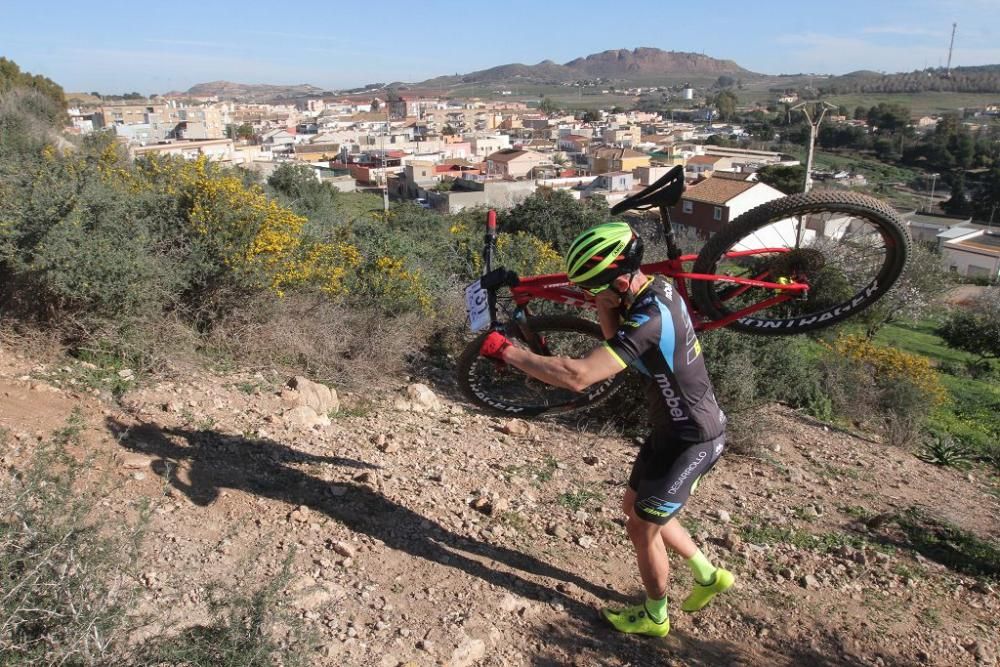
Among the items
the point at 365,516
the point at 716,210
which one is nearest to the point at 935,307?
the point at 716,210

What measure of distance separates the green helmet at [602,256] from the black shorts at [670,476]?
1.08m

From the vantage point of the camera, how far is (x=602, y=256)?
392 centimetres

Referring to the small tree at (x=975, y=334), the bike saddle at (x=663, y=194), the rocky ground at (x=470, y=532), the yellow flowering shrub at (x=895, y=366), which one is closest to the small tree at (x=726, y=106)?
the small tree at (x=975, y=334)

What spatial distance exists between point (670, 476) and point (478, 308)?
168cm

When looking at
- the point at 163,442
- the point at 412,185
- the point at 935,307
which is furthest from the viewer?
the point at 412,185

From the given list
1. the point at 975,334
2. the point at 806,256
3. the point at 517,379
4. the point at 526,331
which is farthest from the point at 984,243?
the point at 526,331

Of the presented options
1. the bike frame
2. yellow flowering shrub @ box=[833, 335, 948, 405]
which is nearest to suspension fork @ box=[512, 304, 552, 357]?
the bike frame

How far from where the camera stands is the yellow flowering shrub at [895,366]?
14.0 meters

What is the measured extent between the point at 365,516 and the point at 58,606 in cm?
240

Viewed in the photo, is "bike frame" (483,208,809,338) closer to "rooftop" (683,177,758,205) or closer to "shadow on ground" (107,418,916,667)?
"shadow on ground" (107,418,916,667)

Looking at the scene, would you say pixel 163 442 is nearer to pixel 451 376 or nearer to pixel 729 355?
pixel 451 376

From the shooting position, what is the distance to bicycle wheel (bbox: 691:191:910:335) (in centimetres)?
497

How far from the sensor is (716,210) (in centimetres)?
3809

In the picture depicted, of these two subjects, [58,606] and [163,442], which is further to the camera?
[163,442]
